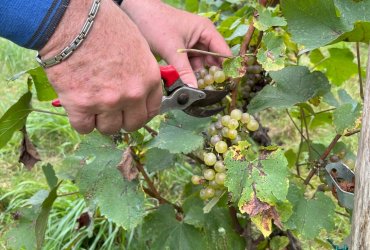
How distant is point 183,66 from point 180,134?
0.18 m

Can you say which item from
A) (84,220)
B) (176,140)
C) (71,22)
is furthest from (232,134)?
(84,220)

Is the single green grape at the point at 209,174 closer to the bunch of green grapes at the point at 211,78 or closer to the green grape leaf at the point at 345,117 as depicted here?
the bunch of green grapes at the point at 211,78

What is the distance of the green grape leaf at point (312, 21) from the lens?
4.64 feet

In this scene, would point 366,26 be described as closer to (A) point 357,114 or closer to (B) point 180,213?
(A) point 357,114

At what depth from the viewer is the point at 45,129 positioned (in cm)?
336

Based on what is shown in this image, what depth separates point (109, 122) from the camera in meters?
1.31

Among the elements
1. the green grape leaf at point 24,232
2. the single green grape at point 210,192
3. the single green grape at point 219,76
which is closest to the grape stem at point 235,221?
the single green grape at point 210,192

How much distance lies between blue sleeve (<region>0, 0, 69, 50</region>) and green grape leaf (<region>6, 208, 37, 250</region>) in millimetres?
835

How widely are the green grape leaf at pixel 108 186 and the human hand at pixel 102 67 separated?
32 cm

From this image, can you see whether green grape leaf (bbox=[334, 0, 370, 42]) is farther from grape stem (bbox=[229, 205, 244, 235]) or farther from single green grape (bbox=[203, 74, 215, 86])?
grape stem (bbox=[229, 205, 244, 235])

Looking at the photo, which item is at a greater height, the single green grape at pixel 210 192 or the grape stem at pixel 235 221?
the single green grape at pixel 210 192

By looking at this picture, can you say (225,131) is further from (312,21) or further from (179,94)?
(312,21)

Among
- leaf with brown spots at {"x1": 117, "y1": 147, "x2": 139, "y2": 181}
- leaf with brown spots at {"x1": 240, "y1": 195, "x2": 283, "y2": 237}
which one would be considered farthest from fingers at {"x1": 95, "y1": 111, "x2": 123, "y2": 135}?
leaf with brown spots at {"x1": 240, "y1": 195, "x2": 283, "y2": 237}

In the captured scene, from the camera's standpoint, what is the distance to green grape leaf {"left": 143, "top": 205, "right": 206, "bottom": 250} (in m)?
1.71
